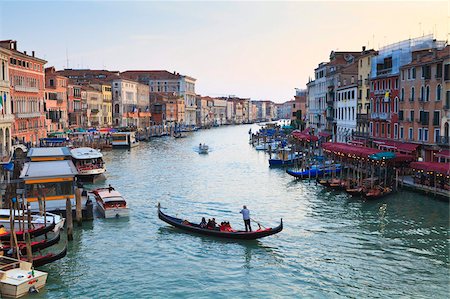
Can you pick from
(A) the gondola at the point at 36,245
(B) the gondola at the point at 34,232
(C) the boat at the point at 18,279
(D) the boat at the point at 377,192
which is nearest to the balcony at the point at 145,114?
(D) the boat at the point at 377,192

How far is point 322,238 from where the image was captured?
46.3ft

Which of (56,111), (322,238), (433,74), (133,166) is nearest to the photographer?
(322,238)

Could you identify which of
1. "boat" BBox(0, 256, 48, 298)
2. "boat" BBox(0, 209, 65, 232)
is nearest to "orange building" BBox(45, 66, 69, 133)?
"boat" BBox(0, 209, 65, 232)

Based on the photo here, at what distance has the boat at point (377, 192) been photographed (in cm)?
1927

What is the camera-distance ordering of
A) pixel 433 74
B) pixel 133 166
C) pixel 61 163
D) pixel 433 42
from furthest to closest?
pixel 133 166 → pixel 433 42 → pixel 433 74 → pixel 61 163

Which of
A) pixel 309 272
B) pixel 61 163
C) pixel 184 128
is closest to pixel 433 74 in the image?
pixel 309 272

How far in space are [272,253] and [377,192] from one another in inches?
319

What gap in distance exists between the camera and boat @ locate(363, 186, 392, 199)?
63.2 ft

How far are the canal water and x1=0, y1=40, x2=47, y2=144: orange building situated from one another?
1356 cm

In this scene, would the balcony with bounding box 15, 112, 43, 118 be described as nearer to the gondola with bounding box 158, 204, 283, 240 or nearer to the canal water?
the canal water

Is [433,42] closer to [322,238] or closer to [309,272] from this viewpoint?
[322,238]

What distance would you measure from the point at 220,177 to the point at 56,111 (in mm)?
22092

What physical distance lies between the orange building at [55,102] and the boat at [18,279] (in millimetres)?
32256

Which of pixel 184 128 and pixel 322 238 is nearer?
pixel 322 238
